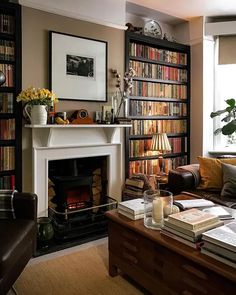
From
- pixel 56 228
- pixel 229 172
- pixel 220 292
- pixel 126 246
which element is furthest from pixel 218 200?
pixel 56 228

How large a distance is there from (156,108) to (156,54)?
713 millimetres

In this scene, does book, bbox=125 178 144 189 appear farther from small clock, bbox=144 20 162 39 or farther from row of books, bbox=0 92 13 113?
small clock, bbox=144 20 162 39

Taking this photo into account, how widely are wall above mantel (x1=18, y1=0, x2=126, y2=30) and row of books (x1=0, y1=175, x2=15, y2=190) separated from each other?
166 centimetres

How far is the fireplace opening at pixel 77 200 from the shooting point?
2762 millimetres

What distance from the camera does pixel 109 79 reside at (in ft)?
10.7

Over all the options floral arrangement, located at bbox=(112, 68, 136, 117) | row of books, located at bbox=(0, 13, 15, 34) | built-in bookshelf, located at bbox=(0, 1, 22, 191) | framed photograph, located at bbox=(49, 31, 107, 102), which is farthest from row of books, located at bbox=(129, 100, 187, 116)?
row of books, located at bbox=(0, 13, 15, 34)

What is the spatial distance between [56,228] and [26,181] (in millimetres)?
554

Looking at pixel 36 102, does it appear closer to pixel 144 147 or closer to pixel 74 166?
pixel 74 166

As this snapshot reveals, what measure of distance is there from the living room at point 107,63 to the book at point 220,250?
0.81m

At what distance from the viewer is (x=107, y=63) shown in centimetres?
321

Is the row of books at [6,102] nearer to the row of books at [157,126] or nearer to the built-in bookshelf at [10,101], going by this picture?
the built-in bookshelf at [10,101]

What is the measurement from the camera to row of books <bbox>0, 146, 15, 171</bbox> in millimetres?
2627

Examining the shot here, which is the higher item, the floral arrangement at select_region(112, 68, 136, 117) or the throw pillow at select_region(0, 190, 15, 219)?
the floral arrangement at select_region(112, 68, 136, 117)

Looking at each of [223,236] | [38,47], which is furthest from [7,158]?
[223,236]
